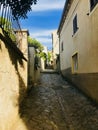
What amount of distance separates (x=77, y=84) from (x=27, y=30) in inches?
172

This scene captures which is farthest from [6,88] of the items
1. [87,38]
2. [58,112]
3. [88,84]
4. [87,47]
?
[87,38]

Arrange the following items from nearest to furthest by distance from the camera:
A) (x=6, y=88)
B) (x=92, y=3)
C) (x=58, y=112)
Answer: (x=6, y=88), (x=58, y=112), (x=92, y=3)

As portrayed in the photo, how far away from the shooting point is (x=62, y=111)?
948cm

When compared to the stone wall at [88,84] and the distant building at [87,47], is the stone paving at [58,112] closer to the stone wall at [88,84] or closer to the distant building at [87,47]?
the stone wall at [88,84]

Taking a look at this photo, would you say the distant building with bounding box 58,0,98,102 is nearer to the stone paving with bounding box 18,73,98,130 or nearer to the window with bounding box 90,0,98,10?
the window with bounding box 90,0,98,10

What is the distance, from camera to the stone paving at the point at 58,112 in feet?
25.8

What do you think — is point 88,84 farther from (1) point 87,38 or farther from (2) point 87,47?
(1) point 87,38

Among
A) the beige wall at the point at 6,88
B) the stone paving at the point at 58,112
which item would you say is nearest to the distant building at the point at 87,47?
the stone paving at the point at 58,112

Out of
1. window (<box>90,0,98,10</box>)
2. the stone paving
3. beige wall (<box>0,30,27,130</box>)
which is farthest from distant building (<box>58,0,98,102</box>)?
beige wall (<box>0,30,27,130</box>)

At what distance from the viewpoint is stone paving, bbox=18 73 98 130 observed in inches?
310

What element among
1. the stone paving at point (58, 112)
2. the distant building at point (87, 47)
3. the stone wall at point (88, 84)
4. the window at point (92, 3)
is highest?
the window at point (92, 3)

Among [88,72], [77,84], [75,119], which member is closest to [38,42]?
[77,84]

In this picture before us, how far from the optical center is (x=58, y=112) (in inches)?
367

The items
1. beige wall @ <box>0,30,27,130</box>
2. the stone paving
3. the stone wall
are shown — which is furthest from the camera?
the stone wall
